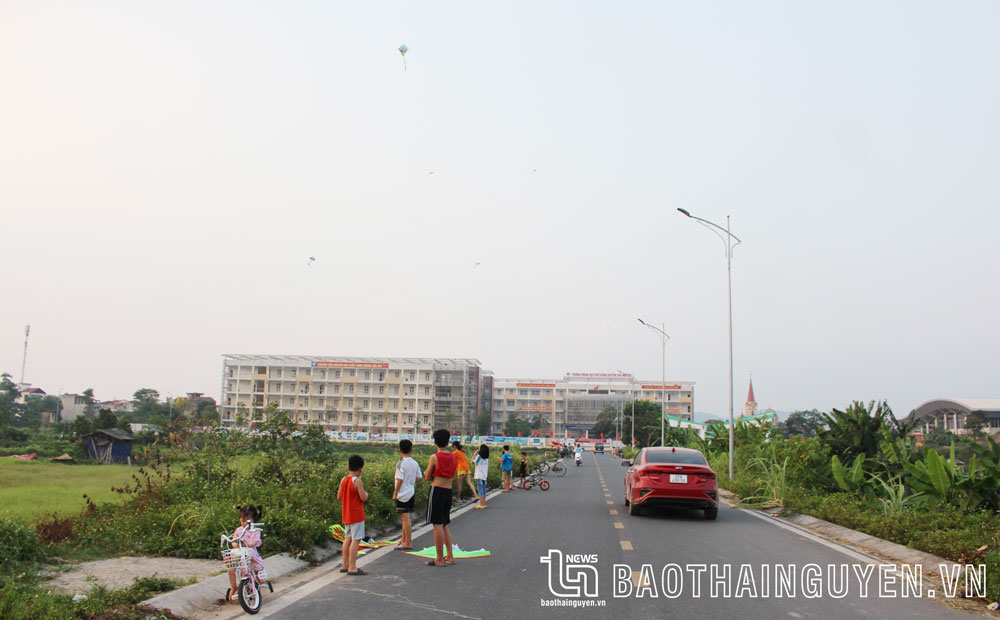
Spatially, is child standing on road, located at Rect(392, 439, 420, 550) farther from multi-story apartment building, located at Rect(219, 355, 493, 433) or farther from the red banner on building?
the red banner on building

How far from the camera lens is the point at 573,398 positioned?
159375mm

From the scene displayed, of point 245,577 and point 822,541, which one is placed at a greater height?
point 245,577

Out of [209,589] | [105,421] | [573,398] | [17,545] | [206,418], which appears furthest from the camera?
[573,398]

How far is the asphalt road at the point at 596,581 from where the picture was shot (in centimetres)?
711

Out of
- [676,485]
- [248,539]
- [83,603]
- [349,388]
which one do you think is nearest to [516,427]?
[349,388]

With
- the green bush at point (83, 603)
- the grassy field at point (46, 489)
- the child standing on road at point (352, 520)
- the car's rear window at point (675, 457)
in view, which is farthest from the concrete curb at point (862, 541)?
the grassy field at point (46, 489)

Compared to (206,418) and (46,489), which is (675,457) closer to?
(206,418)

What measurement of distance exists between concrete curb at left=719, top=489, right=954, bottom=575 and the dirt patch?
8853 millimetres

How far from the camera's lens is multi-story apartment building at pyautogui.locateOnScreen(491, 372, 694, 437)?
519 ft

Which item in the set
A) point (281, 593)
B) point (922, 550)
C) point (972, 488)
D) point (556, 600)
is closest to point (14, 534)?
point (281, 593)

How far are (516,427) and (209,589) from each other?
14092 centimetres

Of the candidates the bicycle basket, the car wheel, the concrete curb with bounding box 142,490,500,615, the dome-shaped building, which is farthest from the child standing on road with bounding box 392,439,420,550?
the dome-shaped building

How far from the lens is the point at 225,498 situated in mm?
11586

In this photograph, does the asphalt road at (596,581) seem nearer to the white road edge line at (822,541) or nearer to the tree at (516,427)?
the white road edge line at (822,541)
